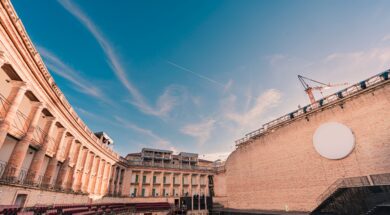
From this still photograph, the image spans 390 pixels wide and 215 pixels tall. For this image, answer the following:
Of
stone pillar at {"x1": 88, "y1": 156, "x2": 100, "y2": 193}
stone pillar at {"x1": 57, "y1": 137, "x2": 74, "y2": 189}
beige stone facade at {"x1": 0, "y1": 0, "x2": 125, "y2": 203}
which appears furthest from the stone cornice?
stone pillar at {"x1": 88, "y1": 156, "x2": 100, "y2": 193}

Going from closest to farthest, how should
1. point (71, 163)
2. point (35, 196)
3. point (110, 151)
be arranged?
point (35, 196) < point (71, 163) < point (110, 151)

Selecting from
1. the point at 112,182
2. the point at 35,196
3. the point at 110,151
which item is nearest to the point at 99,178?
the point at 110,151

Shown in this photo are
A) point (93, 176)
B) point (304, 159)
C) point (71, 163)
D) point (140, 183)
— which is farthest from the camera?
point (140, 183)

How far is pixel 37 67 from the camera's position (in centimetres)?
1634

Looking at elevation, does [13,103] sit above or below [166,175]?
above

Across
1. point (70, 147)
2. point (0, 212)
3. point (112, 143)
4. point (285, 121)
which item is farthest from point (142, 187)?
point (0, 212)

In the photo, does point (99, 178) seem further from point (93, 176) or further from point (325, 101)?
point (325, 101)

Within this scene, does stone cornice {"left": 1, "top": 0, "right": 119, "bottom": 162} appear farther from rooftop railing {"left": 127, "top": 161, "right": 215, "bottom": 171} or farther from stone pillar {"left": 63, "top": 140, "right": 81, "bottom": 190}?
rooftop railing {"left": 127, "top": 161, "right": 215, "bottom": 171}

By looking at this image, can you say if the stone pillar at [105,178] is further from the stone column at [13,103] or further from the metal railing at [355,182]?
the metal railing at [355,182]

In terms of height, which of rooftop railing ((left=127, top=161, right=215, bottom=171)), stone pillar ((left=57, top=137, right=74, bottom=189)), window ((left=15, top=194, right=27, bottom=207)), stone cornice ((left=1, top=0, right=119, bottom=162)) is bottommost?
window ((left=15, top=194, right=27, bottom=207))

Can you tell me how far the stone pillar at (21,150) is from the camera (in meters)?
→ 14.2

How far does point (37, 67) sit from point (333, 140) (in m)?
33.3

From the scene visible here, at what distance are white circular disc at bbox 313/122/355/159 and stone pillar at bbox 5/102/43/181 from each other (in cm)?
3242

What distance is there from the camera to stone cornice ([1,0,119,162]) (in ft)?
41.0
